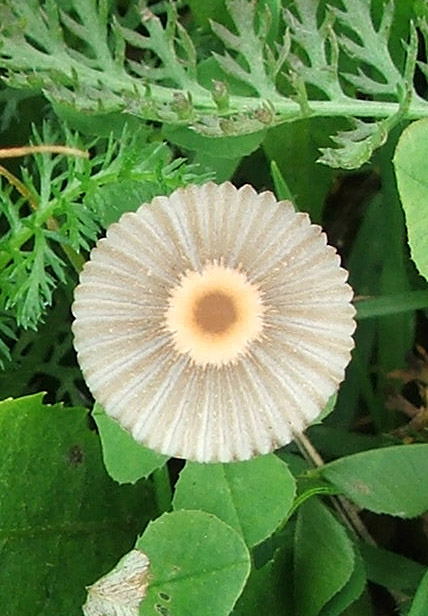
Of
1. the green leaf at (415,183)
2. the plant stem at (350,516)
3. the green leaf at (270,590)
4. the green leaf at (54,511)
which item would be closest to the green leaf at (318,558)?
the green leaf at (270,590)

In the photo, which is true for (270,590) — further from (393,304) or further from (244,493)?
(393,304)

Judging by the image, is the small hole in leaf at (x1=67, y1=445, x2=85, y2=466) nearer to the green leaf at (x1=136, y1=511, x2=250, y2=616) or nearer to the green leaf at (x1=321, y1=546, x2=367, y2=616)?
the green leaf at (x1=136, y1=511, x2=250, y2=616)

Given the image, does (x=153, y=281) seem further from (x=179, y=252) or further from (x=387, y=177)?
(x=387, y=177)

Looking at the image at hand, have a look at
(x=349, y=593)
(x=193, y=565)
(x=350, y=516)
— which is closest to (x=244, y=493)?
(x=193, y=565)

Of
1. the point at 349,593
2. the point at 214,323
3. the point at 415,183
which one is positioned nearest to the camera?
the point at 214,323

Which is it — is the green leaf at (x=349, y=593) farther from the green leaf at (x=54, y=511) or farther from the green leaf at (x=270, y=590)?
the green leaf at (x=54, y=511)

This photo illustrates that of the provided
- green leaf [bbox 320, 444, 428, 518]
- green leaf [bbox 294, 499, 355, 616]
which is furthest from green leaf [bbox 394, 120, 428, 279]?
green leaf [bbox 294, 499, 355, 616]

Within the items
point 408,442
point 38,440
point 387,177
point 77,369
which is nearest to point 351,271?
point 387,177
